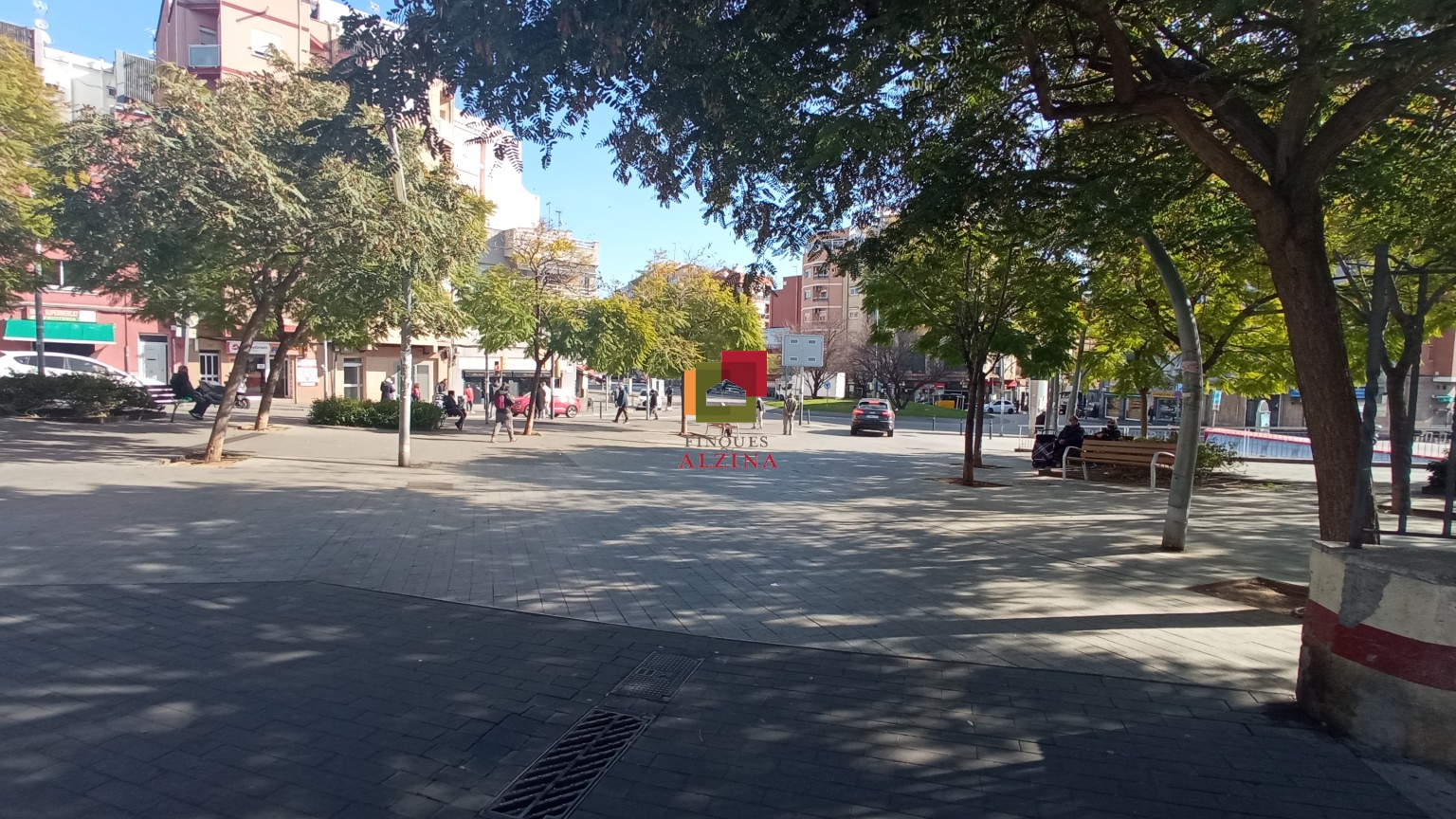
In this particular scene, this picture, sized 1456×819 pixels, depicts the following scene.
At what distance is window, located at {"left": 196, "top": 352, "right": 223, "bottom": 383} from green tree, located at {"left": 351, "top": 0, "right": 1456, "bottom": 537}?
38.4 meters

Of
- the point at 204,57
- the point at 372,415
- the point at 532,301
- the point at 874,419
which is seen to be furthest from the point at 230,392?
the point at 204,57

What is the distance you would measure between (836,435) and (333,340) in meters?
17.5

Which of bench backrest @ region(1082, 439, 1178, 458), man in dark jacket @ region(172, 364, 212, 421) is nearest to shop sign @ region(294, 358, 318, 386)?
man in dark jacket @ region(172, 364, 212, 421)

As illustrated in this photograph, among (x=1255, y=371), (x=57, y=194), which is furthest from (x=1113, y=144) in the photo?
(x=57, y=194)

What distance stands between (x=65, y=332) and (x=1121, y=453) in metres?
40.9

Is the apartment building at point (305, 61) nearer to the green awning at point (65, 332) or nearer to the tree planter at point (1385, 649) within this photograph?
the green awning at point (65, 332)

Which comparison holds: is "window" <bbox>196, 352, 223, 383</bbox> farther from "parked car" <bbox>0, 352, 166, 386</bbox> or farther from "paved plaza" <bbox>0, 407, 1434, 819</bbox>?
"paved plaza" <bbox>0, 407, 1434, 819</bbox>

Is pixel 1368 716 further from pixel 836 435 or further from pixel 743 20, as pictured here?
pixel 836 435

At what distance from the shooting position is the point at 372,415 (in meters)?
23.0

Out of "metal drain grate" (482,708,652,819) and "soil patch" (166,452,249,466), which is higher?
"soil patch" (166,452,249,466)

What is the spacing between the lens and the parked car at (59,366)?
23.2 m

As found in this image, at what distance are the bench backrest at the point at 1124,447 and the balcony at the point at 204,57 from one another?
36.2 metres

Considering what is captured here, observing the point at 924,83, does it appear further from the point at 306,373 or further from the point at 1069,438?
the point at 306,373

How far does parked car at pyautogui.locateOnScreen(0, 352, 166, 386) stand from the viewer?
2319cm
